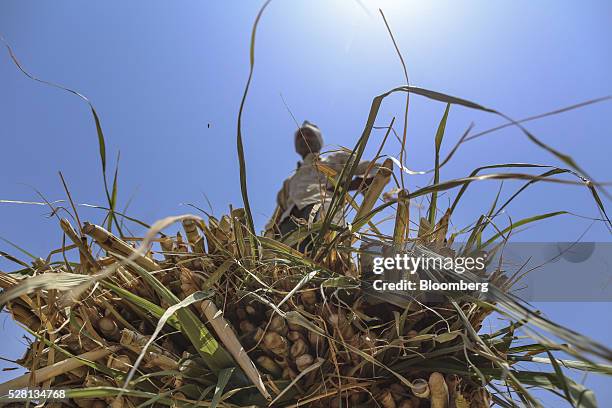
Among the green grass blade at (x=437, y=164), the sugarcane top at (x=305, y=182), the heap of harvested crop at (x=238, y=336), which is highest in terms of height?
the sugarcane top at (x=305, y=182)

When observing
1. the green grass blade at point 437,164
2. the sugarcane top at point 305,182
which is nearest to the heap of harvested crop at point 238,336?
the green grass blade at point 437,164

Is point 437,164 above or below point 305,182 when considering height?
below

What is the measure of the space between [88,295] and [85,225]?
0.24 feet

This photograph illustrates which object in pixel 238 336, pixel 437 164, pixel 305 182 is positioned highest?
pixel 305 182

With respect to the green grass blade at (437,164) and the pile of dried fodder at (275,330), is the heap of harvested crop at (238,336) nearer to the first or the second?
the pile of dried fodder at (275,330)

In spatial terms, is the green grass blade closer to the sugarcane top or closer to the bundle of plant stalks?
the bundle of plant stalks

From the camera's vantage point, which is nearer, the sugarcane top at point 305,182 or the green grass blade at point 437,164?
the green grass blade at point 437,164

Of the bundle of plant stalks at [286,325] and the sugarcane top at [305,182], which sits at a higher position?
the sugarcane top at [305,182]

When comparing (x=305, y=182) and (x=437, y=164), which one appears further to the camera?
(x=305, y=182)

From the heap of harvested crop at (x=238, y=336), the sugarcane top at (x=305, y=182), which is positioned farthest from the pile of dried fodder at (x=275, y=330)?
the sugarcane top at (x=305, y=182)

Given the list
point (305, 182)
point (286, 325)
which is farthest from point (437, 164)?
point (305, 182)

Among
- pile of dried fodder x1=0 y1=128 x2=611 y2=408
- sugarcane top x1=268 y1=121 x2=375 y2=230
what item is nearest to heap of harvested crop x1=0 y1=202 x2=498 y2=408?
pile of dried fodder x1=0 y1=128 x2=611 y2=408

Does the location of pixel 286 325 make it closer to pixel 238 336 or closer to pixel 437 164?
pixel 238 336

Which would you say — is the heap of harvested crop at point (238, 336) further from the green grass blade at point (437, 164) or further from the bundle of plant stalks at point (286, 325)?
the green grass blade at point (437, 164)
